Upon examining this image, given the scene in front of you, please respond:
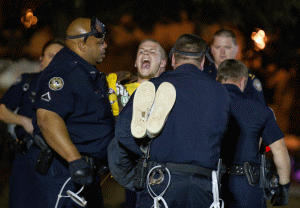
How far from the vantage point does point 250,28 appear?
13.3 m

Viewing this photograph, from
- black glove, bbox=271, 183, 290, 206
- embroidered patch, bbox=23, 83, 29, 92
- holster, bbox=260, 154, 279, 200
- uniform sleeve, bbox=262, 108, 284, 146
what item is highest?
embroidered patch, bbox=23, 83, 29, 92

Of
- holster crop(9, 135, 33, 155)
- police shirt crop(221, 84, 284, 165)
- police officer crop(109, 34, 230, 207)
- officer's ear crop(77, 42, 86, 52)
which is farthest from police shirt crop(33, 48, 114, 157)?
police shirt crop(221, 84, 284, 165)

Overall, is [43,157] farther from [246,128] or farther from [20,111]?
[246,128]

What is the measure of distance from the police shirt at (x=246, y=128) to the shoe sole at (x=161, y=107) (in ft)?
4.70

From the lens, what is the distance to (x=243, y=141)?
4.20m

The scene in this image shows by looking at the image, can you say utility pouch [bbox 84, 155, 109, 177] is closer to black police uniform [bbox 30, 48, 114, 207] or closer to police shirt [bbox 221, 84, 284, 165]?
black police uniform [bbox 30, 48, 114, 207]

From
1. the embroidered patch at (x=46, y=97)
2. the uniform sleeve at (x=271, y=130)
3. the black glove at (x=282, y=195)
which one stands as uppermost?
the embroidered patch at (x=46, y=97)

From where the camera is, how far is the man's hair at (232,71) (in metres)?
4.29

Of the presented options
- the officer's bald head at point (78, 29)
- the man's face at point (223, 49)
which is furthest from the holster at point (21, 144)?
the man's face at point (223, 49)

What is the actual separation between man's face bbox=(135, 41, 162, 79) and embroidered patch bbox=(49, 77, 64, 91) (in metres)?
1.55

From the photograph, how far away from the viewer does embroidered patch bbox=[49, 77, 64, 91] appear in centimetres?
353

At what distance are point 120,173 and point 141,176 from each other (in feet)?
0.79

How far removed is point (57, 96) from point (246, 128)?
1801 mm

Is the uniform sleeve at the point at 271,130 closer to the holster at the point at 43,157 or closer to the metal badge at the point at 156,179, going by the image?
the metal badge at the point at 156,179
